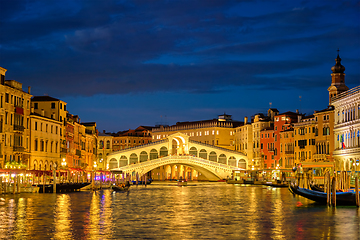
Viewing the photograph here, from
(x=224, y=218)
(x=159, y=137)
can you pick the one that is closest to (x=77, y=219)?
(x=224, y=218)

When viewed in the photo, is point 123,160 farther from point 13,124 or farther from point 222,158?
point 13,124

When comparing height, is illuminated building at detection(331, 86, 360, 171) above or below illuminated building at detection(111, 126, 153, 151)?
below

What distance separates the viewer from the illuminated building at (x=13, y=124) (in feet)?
154

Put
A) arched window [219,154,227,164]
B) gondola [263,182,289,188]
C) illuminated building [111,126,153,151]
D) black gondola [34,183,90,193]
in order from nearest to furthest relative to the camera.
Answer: black gondola [34,183,90,193], gondola [263,182,289,188], arched window [219,154,227,164], illuminated building [111,126,153,151]

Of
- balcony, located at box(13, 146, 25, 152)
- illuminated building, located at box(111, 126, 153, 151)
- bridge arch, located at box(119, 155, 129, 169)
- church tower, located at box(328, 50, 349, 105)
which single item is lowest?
balcony, located at box(13, 146, 25, 152)

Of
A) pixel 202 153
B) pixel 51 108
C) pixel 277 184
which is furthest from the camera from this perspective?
pixel 202 153

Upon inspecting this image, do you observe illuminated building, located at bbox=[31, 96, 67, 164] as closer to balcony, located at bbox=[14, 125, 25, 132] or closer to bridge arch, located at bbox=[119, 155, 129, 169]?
balcony, located at bbox=[14, 125, 25, 132]

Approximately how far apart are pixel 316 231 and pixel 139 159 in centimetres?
7475

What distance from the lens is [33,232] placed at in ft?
69.8

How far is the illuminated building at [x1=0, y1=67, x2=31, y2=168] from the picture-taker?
46.9 meters

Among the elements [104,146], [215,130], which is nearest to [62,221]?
[104,146]

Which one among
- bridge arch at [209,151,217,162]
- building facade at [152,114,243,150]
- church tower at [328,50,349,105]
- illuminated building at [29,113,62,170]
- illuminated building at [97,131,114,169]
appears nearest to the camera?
illuminated building at [29,113,62,170]

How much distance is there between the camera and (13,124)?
1944 inches

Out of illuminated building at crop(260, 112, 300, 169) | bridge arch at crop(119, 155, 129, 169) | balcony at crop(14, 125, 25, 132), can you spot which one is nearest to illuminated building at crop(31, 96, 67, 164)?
balcony at crop(14, 125, 25, 132)
